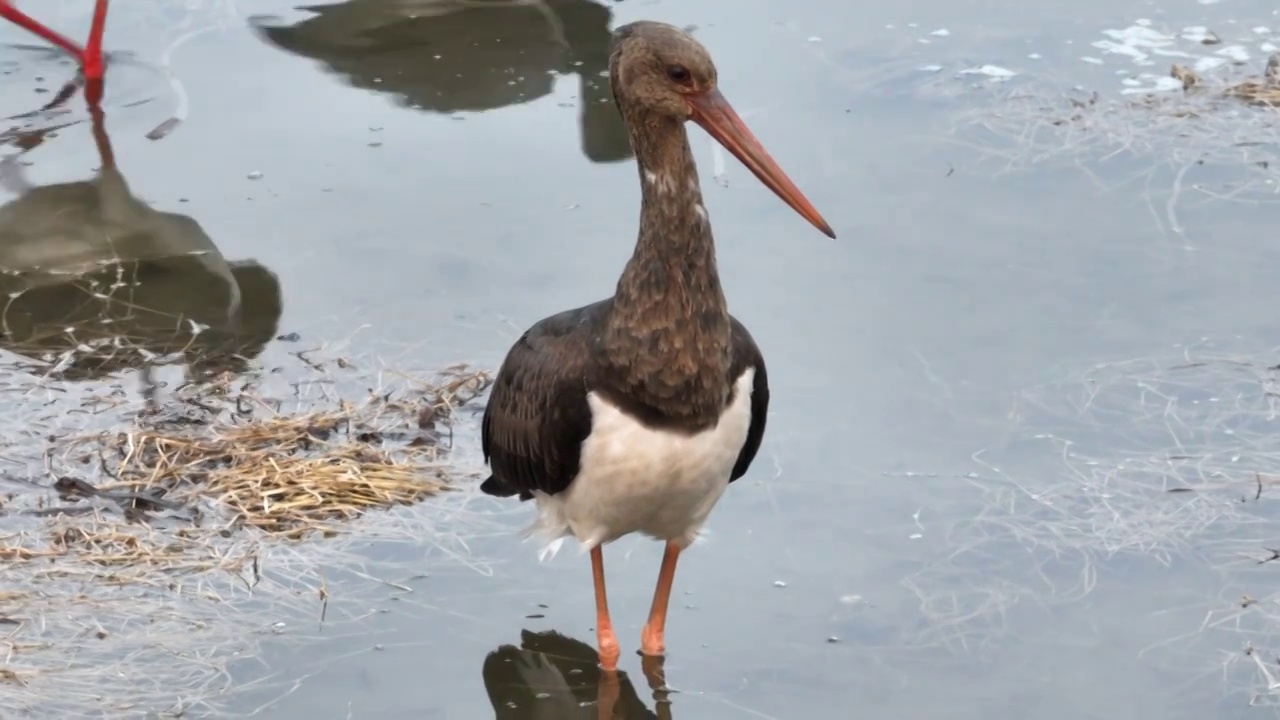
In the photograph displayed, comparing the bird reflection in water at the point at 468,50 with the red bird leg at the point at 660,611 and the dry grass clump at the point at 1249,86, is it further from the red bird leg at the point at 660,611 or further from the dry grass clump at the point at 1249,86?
the red bird leg at the point at 660,611

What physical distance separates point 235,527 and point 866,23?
5.19 m

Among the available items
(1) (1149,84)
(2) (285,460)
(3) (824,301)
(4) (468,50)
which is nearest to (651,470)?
(2) (285,460)

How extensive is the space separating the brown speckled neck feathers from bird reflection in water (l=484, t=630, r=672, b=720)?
84 centimetres

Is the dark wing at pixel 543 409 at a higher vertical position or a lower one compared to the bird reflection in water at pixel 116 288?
higher

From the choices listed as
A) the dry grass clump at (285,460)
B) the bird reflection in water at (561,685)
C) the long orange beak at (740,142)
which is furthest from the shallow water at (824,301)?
the long orange beak at (740,142)

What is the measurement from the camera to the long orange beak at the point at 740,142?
15.6 feet

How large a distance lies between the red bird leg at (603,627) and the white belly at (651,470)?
0.18 m

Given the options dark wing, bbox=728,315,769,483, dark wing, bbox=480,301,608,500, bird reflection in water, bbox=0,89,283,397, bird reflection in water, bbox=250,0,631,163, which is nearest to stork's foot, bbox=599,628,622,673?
dark wing, bbox=480,301,608,500

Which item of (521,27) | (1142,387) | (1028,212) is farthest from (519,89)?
(1142,387)

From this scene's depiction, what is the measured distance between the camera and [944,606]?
210 inches

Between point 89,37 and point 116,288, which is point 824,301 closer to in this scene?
point 116,288

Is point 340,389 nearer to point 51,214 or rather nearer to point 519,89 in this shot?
point 51,214

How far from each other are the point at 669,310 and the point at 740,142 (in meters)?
0.49

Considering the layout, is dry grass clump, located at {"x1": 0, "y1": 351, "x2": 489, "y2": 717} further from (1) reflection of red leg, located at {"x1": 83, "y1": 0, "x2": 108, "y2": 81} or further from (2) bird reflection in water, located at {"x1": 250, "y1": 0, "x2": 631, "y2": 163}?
(1) reflection of red leg, located at {"x1": 83, "y1": 0, "x2": 108, "y2": 81}
